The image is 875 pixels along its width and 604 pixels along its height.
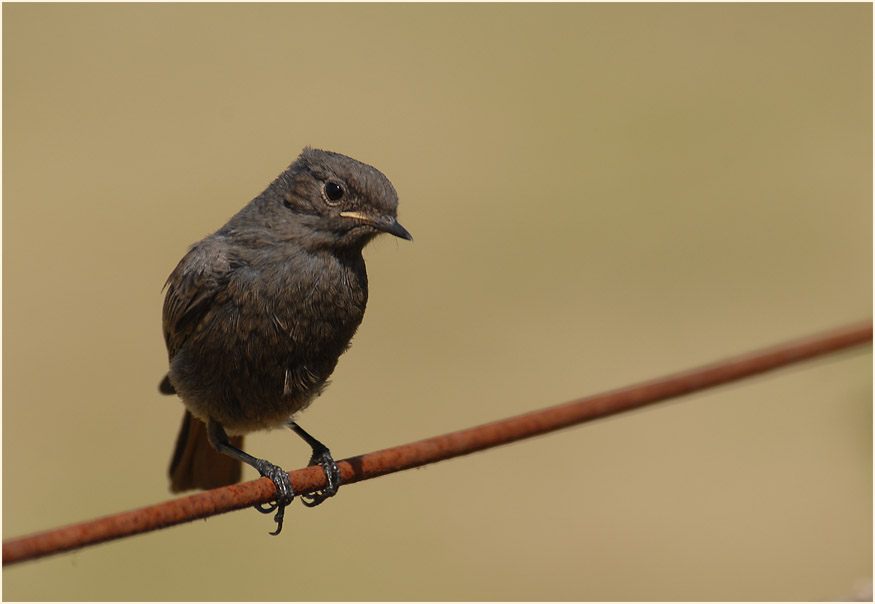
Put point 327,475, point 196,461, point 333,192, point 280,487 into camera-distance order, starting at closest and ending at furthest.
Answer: point 327,475 < point 280,487 < point 333,192 < point 196,461

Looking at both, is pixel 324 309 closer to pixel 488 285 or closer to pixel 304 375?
pixel 304 375

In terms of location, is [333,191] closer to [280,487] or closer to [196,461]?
[280,487]

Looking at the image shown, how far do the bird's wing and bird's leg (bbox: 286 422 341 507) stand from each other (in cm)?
66

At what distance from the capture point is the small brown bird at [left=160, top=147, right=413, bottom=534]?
3961mm

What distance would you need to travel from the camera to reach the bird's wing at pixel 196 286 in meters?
4.05

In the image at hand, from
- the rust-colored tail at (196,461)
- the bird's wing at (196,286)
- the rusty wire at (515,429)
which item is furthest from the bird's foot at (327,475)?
the rusty wire at (515,429)

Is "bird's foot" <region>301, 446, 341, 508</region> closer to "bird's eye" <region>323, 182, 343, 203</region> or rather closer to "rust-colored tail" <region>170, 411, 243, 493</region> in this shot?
"rust-colored tail" <region>170, 411, 243, 493</region>

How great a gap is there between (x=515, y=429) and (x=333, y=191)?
1.73 m

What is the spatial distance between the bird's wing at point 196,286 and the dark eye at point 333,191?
1.49ft

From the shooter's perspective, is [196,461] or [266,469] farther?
[196,461]

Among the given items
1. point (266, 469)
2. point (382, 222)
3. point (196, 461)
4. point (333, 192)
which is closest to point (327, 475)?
point (266, 469)

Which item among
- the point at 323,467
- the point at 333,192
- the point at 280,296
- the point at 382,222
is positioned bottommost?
the point at 323,467

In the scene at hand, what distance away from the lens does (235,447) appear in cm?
470

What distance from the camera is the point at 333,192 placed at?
4.04m
